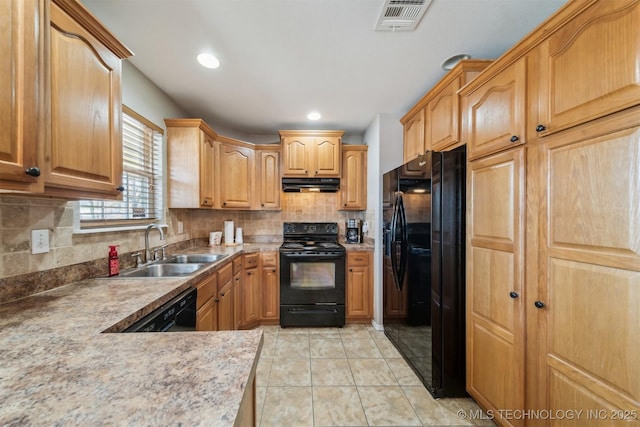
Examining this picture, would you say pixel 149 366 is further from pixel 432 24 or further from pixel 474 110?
pixel 432 24

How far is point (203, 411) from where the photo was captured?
0.50 m

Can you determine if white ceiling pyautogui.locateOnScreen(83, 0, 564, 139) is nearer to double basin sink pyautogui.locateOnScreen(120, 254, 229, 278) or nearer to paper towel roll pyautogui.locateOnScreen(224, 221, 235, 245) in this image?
paper towel roll pyautogui.locateOnScreen(224, 221, 235, 245)

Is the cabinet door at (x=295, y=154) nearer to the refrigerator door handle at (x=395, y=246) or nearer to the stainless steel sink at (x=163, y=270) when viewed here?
the refrigerator door handle at (x=395, y=246)

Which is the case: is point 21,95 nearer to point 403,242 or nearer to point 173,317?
point 173,317

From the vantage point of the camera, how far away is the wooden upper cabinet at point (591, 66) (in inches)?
34.5

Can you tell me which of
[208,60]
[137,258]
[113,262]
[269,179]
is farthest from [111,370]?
[269,179]

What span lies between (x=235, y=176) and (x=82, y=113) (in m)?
2.02

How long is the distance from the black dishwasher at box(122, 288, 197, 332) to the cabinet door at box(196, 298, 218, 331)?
106 millimetres

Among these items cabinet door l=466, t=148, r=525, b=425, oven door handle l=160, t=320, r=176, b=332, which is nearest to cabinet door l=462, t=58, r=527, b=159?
cabinet door l=466, t=148, r=525, b=425

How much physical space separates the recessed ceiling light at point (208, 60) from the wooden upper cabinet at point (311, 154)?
1.29 m

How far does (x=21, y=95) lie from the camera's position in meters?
0.86

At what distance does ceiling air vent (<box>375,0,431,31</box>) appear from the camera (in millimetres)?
1369

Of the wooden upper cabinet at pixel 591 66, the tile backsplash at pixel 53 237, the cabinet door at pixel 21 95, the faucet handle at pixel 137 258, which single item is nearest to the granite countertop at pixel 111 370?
the tile backsplash at pixel 53 237

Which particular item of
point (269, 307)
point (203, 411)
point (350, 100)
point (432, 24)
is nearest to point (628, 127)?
point (432, 24)
